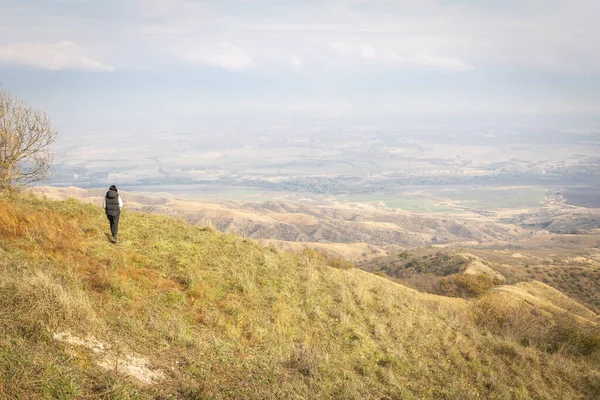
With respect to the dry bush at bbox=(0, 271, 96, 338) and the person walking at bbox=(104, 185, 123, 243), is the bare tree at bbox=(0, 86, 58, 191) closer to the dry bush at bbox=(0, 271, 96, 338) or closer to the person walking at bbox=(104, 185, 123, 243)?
the person walking at bbox=(104, 185, 123, 243)

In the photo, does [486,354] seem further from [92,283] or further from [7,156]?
[7,156]

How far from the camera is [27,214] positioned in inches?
504

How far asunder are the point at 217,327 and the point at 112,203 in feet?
19.8

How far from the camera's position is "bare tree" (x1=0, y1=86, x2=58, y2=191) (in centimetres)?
1936

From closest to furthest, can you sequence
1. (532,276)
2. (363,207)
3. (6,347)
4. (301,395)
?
(6,347)
(301,395)
(532,276)
(363,207)

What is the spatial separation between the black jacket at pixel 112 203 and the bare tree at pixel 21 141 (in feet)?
31.5

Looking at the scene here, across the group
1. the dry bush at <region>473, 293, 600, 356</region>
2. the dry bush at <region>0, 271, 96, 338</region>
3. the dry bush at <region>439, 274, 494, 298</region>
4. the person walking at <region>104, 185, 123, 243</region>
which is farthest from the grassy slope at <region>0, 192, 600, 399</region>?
the dry bush at <region>439, 274, 494, 298</region>

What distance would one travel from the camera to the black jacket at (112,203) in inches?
501

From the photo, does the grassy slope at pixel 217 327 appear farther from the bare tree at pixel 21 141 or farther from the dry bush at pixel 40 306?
the bare tree at pixel 21 141

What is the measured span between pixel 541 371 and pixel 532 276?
41.4m

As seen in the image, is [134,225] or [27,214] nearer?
Result: [27,214]

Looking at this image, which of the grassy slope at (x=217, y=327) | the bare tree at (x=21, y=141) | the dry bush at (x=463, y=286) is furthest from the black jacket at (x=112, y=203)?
the dry bush at (x=463, y=286)

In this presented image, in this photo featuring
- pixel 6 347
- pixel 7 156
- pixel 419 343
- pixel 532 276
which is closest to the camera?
pixel 6 347

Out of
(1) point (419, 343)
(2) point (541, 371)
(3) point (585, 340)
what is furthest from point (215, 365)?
(3) point (585, 340)
